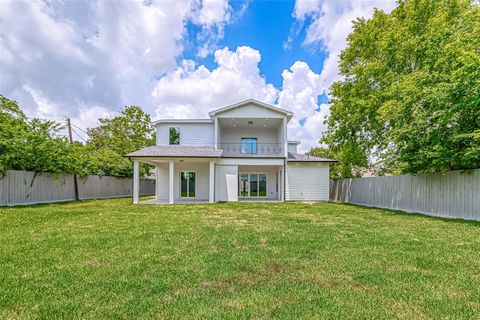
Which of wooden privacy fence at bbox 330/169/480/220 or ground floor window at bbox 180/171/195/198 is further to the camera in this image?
ground floor window at bbox 180/171/195/198

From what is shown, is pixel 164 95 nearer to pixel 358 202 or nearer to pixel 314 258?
pixel 358 202

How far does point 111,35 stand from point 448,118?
15.8 m

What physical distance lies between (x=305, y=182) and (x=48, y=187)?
53.6ft

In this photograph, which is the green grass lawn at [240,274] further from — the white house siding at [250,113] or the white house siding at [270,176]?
the white house siding at [270,176]

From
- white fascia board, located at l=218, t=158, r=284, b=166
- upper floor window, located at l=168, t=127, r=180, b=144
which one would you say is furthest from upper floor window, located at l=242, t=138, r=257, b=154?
upper floor window, located at l=168, t=127, r=180, b=144

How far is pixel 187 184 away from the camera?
2095 centimetres

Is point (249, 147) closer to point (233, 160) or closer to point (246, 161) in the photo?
point (246, 161)

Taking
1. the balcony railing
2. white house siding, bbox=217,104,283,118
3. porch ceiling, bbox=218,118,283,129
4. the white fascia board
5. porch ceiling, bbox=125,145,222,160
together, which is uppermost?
white house siding, bbox=217,104,283,118

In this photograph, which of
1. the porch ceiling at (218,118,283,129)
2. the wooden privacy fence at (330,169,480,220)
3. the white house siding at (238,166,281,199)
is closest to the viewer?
the wooden privacy fence at (330,169,480,220)

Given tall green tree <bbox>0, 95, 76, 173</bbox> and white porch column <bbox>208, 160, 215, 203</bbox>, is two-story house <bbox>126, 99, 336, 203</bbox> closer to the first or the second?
white porch column <bbox>208, 160, 215, 203</bbox>

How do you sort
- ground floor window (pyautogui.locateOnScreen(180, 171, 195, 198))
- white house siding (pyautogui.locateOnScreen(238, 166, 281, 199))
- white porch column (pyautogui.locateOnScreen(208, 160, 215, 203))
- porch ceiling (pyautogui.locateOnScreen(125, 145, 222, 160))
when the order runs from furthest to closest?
white house siding (pyautogui.locateOnScreen(238, 166, 281, 199)) < ground floor window (pyautogui.locateOnScreen(180, 171, 195, 198)) < white porch column (pyautogui.locateOnScreen(208, 160, 215, 203)) < porch ceiling (pyautogui.locateOnScreen(125, 145, 222, 160))

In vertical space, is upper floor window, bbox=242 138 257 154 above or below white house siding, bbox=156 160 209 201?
above

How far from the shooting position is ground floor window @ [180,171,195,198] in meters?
20.9

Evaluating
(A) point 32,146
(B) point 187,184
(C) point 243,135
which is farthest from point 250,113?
(A) point 32,146
